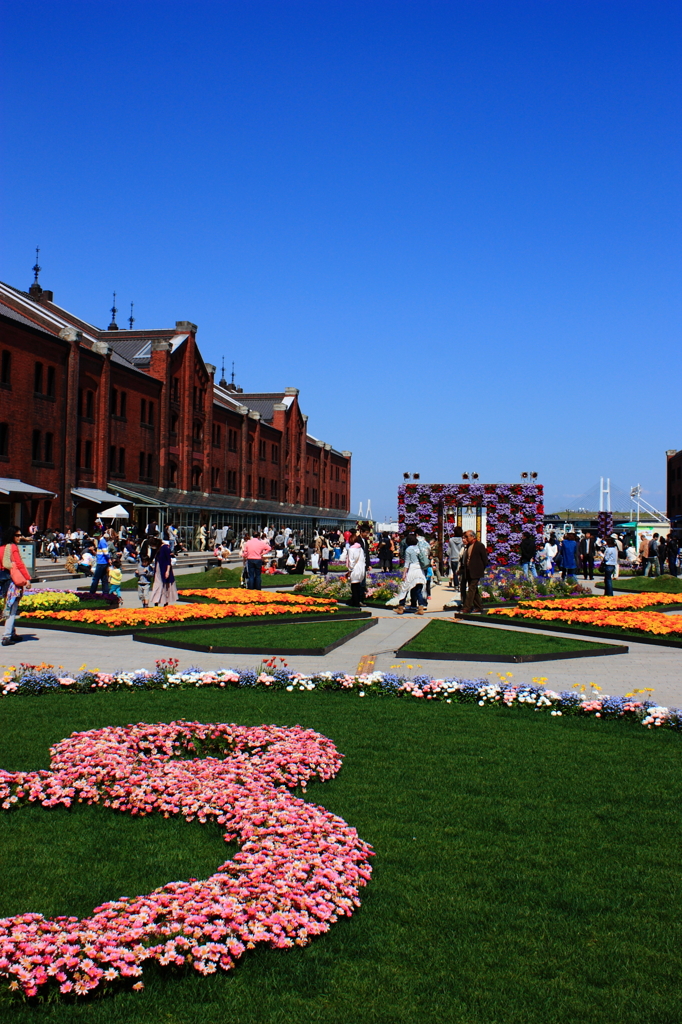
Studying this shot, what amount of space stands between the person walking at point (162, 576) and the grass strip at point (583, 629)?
6.77m

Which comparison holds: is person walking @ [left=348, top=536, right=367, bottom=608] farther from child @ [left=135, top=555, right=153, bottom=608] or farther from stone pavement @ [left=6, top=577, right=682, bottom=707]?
child @ [left=135, top=555, right=153, bottom=608]

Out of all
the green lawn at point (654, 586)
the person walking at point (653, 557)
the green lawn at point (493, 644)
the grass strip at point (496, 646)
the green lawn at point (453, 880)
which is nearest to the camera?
the green lawn at point (453, 880)

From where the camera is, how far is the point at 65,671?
11.4 metres

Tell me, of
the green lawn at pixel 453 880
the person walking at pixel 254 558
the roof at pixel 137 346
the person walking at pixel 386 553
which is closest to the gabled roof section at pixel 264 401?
the roof at pixel 137 346

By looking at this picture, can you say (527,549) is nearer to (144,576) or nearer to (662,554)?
(144,576)

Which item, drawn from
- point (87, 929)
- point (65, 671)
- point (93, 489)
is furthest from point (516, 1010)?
point (93, 489)

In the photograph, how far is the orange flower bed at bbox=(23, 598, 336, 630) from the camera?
16109 millimetres

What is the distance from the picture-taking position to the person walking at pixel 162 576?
1889 cm

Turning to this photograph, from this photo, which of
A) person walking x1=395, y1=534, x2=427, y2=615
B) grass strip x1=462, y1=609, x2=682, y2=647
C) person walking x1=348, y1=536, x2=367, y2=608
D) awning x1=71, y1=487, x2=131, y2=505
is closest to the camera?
grass strip x1=462, y1=609, x2=682, y2=647

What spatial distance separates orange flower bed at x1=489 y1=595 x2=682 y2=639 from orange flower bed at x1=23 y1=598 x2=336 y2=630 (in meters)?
4.37

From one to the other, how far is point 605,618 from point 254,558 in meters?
9.22

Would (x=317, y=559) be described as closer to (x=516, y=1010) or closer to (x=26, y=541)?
(x=26, y=541)

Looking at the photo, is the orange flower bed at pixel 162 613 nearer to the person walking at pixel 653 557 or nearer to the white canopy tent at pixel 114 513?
the person walking at pixel 653 557

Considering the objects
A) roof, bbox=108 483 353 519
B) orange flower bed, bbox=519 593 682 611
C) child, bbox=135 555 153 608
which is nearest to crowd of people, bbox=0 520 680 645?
child, bbox=135 555 153 608
